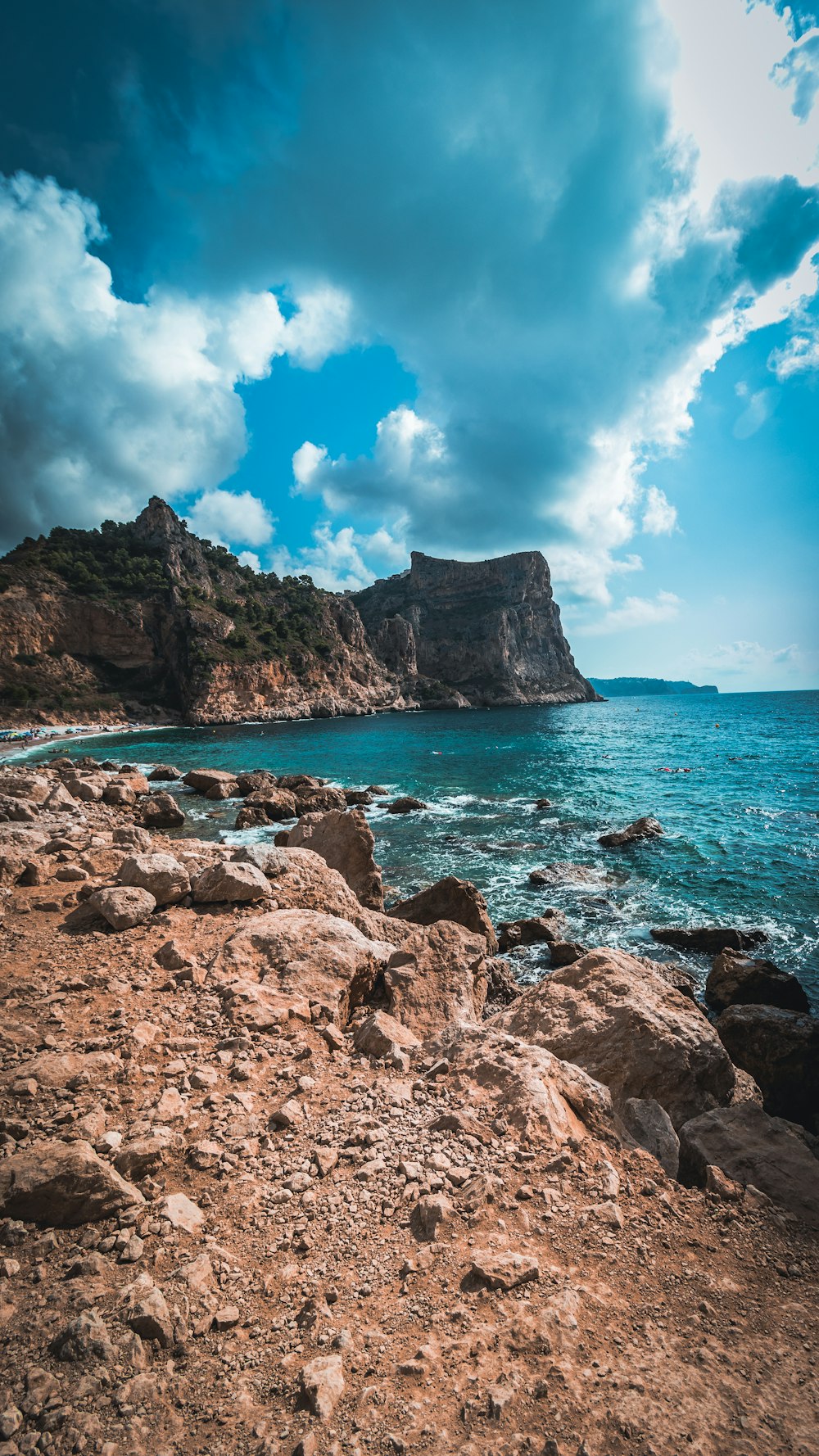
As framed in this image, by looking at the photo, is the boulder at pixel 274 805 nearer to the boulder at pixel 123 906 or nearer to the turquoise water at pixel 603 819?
the turquoise water at pixel 603 819

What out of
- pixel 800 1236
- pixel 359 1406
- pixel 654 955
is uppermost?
pixel 359 1406

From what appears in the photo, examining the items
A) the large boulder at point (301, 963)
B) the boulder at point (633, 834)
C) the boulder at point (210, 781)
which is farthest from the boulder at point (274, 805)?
the large boulder at point (301, 963)

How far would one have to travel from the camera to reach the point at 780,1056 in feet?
24.2

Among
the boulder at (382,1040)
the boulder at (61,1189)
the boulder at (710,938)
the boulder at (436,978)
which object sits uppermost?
the boulder at (61,1189)

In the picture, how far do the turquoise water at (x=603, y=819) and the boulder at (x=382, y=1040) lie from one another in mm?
7058

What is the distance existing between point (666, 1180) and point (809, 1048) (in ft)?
16.9

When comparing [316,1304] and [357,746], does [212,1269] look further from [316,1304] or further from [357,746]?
[357,746]

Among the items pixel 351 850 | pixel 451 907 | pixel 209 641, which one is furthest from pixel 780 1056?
pixel 209 641

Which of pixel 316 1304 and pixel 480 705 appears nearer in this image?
pixel 316 1304

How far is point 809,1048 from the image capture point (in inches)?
287

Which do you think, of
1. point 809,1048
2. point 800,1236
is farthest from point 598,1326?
point 809,1048

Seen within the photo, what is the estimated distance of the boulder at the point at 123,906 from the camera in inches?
260

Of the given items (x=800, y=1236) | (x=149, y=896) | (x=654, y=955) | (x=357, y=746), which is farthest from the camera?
(x=357, y=746)

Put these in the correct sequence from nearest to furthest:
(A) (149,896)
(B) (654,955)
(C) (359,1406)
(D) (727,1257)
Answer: (C) (359,1406)
(D) (727,1257)
(A) (149,896)
(B) (654,955)
